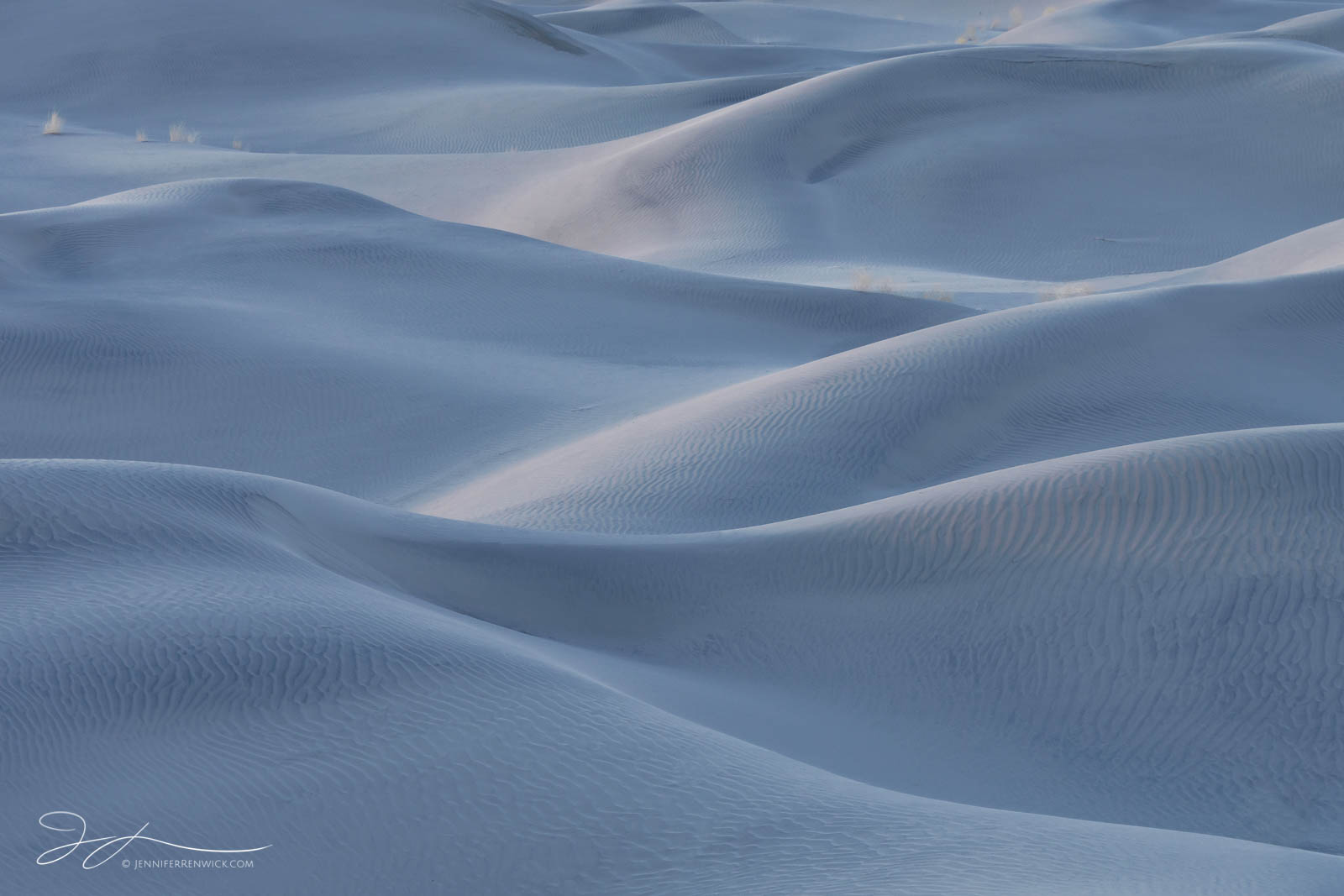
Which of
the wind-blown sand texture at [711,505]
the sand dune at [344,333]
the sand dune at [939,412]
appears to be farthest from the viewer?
the sand dune at [344,333]

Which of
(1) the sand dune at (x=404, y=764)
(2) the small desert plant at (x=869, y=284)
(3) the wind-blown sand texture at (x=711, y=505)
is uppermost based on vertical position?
(2) the small desert plant at (x=869, y=284)

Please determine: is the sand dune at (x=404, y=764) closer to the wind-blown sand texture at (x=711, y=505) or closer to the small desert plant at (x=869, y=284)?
the wind-blown sand texture at (x=711, y=505)

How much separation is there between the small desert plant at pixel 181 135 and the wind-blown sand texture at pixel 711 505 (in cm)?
178

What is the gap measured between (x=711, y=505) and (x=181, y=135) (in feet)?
39.4

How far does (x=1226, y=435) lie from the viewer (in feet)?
13.2

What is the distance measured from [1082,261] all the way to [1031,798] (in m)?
8.08

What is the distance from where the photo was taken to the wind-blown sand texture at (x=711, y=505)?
7.64 feet

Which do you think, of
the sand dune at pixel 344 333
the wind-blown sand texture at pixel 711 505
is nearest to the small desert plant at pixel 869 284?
the wind-blown sand texture at pixel 711 505


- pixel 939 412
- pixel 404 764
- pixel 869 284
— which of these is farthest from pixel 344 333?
pixel 404 764

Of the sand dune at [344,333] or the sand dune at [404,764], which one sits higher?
the sand dune at [344,333]

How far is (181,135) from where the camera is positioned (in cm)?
1526

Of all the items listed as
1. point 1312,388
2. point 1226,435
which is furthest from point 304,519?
point 1312,388

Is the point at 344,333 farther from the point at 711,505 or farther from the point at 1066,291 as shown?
the point at 1066,291

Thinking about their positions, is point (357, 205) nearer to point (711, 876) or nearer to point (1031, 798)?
point (1031, 798)
